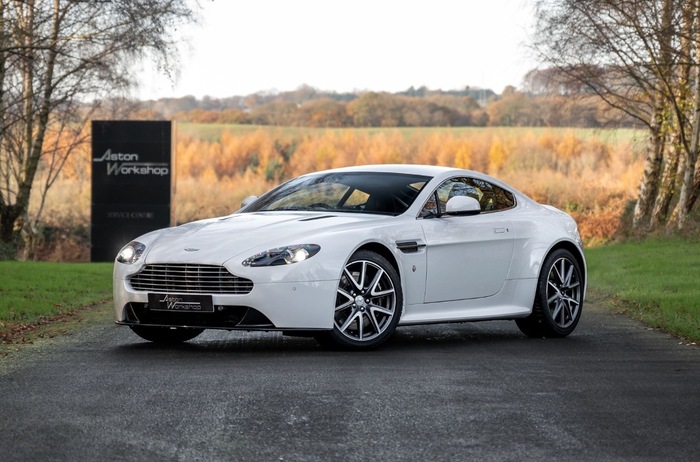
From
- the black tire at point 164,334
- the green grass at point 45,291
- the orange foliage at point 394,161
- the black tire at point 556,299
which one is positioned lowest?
the orange foliage at point 394,161

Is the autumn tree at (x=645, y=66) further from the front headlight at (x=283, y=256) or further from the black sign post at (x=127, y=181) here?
the front headlight at (x=283, y=256)

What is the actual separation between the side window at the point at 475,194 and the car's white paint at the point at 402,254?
7 centimetres

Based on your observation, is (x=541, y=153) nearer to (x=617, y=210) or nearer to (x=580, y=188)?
(x=580, y=188)

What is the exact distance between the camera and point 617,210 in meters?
57.8

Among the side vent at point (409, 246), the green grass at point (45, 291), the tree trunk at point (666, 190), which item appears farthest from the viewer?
the tree trunk at point (666, 190)

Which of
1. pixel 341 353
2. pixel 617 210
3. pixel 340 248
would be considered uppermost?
pixel 340 248

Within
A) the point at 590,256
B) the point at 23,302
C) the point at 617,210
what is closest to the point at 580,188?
the point at 617,210

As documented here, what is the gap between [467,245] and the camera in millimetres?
10562

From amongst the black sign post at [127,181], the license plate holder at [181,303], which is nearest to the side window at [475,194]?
the license plate holder at [181,303]

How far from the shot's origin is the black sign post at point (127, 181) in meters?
38.9

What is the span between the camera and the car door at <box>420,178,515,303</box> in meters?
10.3

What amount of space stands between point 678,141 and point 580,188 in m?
30.1

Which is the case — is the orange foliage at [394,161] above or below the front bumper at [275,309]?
below

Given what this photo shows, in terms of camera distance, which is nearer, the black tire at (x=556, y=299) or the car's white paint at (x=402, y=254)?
the car's white paint at (x=402, y=254)
